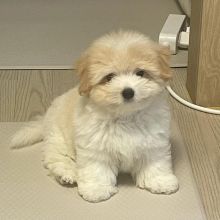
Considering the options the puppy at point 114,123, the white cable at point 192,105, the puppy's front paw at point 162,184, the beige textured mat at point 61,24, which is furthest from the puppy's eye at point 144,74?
the beige textured mat at point 61,24

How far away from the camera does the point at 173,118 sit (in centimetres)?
191

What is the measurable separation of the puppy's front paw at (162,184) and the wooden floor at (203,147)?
0.32 ft

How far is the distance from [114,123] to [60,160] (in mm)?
245

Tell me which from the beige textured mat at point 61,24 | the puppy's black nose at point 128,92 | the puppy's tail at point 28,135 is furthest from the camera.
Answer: the beige textured mat at point 61,24

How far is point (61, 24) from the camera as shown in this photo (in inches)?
110

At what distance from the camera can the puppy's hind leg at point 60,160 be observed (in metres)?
1.50

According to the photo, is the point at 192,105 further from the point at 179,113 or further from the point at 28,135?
the point at 28,135

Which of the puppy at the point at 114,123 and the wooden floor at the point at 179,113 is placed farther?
the wooden floor at the point at 179,113

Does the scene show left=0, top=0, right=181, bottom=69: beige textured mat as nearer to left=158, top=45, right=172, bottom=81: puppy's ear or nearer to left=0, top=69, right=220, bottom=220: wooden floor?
left=0, top=69, right=220, bottom=220: wooden floor

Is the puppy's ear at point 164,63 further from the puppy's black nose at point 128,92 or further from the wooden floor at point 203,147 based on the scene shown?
the wooden floor at point 203,147

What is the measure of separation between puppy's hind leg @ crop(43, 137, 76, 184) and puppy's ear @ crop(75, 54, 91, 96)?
0.28 meters

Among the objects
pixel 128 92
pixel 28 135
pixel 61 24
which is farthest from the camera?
pixel 61 24

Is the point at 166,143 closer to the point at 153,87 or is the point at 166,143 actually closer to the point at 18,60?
the point at 153,87

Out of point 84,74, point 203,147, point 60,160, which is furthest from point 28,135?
point 203,147
